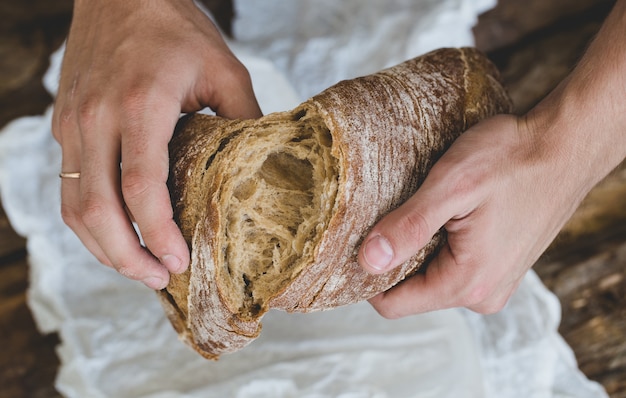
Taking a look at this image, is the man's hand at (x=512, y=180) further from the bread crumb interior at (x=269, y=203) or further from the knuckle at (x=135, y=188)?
the knuckle at (x=135, y=188)

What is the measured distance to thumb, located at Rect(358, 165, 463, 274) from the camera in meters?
1.02

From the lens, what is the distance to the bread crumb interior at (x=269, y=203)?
3.58ft

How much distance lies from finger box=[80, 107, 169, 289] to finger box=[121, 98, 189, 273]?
5cm

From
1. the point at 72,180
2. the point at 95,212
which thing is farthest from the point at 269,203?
the point at 72,180

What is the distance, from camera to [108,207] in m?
1.12

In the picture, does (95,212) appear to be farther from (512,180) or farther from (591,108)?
(591,108)

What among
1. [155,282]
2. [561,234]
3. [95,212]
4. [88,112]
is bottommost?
[561,234]

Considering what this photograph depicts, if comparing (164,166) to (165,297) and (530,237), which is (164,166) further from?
(530,237)

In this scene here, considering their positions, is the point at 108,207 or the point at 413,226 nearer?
the point at 413,226

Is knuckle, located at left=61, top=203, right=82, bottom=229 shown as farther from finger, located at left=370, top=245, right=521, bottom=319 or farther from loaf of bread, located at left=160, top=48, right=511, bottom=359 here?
finger, located at left=370, top=245, right=521, bottom=319

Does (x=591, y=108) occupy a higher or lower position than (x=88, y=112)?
higher

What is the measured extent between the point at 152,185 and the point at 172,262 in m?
0.13

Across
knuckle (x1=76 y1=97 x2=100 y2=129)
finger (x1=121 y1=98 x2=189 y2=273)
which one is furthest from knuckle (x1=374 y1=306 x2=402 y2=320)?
knuckle (x1=76 y1=97 x2=100 y2=129)

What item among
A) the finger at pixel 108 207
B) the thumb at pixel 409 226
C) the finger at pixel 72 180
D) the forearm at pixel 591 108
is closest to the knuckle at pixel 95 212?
the finger at pixel 108 207
